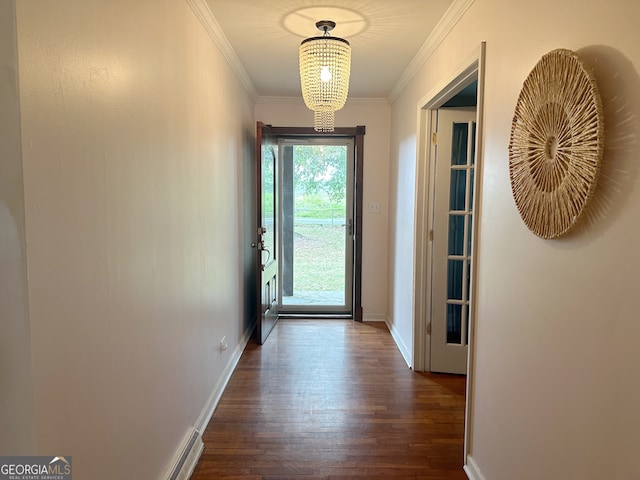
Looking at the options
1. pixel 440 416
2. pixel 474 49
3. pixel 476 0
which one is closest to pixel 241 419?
pixel 440 416

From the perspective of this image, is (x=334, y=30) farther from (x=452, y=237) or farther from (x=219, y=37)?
(x=452, y=237)

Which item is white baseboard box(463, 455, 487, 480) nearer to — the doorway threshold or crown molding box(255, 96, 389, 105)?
the doorway threshold

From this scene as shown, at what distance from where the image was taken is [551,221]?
130 cm

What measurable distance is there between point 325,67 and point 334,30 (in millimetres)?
413

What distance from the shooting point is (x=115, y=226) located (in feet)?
4.42

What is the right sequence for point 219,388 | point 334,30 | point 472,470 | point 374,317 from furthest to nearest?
point 374,317 → point 219,388 → point 334,30 → point 472,470

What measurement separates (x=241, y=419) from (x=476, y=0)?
257 centimetres

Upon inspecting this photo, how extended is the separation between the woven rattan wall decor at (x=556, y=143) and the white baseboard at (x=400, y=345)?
7.15 feet

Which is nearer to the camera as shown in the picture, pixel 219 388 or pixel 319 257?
pixel 219 388

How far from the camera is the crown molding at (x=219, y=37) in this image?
2238 millimetres

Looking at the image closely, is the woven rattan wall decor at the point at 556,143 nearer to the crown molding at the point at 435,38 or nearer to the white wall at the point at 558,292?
the white wall at the point at 558,292

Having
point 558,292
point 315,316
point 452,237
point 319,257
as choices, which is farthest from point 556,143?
point 315,316

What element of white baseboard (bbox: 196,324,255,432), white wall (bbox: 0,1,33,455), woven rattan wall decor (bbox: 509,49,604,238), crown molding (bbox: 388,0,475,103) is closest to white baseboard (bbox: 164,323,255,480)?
white baseboard (bbox: 196,324,255,432)

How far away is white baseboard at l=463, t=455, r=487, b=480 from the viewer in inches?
75.3
